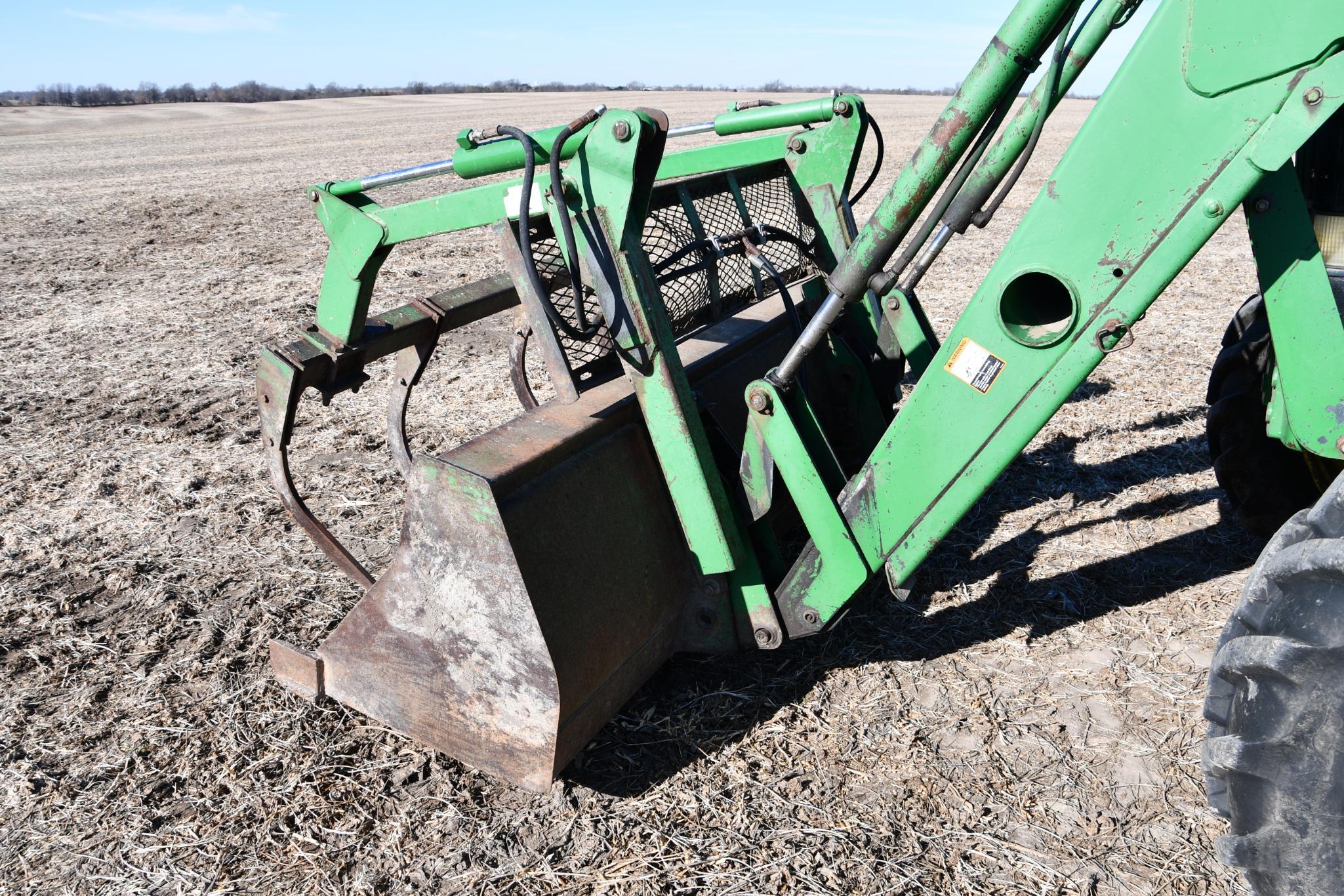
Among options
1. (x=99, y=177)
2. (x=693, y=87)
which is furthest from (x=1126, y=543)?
(x=693, y=87)

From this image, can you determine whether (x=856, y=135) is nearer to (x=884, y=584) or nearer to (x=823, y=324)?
(x=823, y=324)

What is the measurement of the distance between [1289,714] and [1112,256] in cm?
93

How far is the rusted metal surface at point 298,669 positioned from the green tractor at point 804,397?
0.01m

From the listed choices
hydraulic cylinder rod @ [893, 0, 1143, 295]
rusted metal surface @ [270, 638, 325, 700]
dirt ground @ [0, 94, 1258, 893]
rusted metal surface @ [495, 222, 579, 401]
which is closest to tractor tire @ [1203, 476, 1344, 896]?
dirt ground @ [0, 94, 1258, 893]

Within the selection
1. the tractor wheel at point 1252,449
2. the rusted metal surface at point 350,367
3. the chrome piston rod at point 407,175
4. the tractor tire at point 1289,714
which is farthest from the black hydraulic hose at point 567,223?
the tractor wheel at point 1252,449

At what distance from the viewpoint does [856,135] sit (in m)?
3.51

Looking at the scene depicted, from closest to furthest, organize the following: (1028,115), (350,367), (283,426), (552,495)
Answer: (552,495)
(1028,115)
(283,426)
(350,367)

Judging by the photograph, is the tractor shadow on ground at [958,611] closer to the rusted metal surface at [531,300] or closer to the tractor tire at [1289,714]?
the rusted metal surface at [531,300]

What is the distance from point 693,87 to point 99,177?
68.7 meters

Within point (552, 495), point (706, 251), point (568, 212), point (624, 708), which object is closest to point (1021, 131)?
point (706, 251)

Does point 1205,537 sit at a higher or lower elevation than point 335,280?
lower

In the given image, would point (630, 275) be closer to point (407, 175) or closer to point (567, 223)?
point (567, 223)

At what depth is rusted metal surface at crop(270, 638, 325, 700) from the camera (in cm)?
290

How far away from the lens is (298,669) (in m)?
2.94
